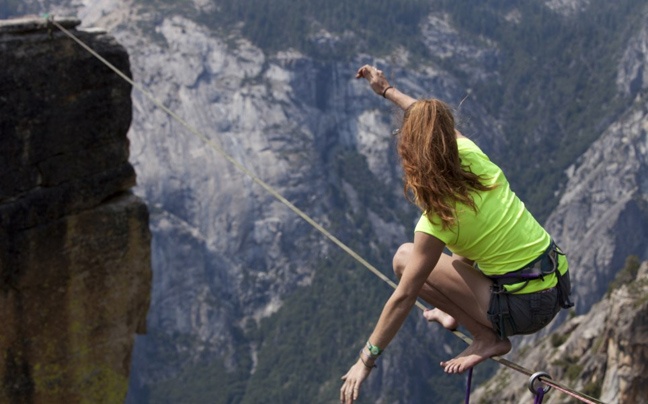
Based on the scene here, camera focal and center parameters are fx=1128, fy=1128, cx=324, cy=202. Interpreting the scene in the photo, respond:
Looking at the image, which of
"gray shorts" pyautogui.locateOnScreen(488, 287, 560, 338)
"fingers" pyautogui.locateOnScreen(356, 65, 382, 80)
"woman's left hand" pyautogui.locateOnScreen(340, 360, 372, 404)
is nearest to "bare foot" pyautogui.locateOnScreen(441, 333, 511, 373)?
"gray shorts" pyautogui.locateOnScreen(488, 287, 560, 338)

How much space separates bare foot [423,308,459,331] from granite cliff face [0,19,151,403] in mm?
4877

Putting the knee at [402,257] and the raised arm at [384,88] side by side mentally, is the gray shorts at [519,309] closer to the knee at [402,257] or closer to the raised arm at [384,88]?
the knee at [402,257]

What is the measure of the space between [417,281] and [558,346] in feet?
195

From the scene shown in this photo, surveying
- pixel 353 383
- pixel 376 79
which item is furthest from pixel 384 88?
pixel 353 383

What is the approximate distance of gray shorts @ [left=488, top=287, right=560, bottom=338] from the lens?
9633 millimetres

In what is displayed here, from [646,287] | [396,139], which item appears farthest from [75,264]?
[646,287]

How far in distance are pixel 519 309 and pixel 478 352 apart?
61 cm

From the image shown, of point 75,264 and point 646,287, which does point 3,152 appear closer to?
point 75,264

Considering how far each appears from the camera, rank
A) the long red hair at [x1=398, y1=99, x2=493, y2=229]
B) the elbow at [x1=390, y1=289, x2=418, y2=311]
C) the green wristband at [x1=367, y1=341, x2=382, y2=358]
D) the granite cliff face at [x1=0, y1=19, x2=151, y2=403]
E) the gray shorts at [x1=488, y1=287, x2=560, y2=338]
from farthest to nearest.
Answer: the granite cliff face at [x1=0, y1=19, x2=151, y2=403] < the gray shorts at [x1=488, y1=287, x2=560, y2=338] < the green wristband at [x1=367, y1=341, x2=382, y2=358] < the elbow at [x1=390, y1=289, x2=418, y2=311] < the long red hair at [x1=398, y1=99, x2=493, y2=229]

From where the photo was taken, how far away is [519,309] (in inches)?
379

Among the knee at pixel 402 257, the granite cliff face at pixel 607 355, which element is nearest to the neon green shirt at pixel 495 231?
the knee at pixel 402 257

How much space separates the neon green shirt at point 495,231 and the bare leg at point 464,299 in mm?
159

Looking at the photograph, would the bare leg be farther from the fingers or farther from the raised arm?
the fingers

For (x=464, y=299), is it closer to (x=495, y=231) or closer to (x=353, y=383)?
(x=495, y=231)
